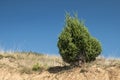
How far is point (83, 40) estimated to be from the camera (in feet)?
79.2

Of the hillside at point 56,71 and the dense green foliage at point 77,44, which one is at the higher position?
the dense green foliage at point 77,44

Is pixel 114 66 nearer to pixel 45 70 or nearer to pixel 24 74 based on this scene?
pixel 45 70

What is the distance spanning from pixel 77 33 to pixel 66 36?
0.85 metres

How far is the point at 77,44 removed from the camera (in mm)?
24344

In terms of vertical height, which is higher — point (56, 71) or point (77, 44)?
point (77, 44)

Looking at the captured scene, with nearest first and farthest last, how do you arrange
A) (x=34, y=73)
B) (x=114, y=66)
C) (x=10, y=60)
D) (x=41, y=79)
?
(x=114, y=66) < (x=41, y=79) < (x=34, y=73) < (x=10, y=60)

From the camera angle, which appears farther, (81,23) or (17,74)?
(17,74)

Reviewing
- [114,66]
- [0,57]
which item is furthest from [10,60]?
[114,66]

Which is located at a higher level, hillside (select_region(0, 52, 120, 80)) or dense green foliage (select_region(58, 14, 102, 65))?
dense green foliage (select_region(58, 14, 102, 65))

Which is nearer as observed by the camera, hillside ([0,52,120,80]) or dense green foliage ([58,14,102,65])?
hillside ([0,52,120,80])

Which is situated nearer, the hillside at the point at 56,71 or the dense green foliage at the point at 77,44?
the hillside at the point at 56,71

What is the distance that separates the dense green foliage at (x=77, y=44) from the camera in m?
24.0

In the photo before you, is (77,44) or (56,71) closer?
(77,44)

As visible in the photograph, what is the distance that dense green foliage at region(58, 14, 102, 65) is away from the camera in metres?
24.0
